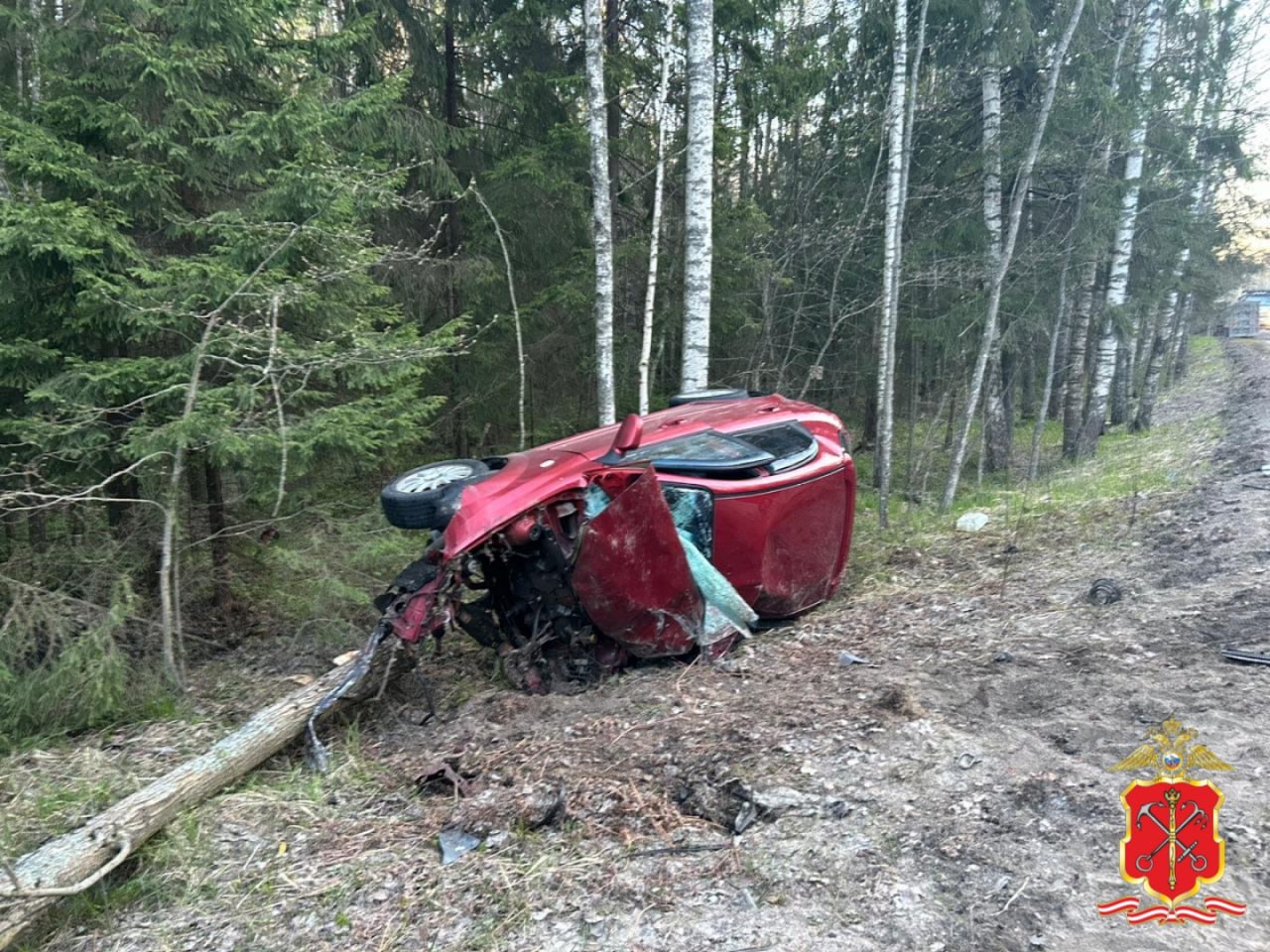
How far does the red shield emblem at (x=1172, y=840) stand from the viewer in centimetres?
228

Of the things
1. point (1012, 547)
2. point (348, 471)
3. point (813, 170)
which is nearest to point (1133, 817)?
point (1012, 547)

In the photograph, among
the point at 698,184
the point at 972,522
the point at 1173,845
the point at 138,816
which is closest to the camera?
the point at 1173,845

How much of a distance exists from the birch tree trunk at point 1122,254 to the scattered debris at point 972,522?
7.09 meters

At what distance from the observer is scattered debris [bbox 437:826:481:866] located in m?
2.90

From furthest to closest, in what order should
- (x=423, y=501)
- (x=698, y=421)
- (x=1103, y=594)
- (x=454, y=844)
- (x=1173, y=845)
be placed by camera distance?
(x=698, y=421), (x=1103, y=594), (x=423, y=501), (x=454, y=844), (x=1173, y=845)

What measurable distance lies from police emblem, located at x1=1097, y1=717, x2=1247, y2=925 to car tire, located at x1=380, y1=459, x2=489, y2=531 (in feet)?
10.9

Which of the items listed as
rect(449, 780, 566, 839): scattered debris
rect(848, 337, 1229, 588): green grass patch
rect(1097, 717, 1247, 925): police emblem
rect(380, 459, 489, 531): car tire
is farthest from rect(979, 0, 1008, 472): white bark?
rect(449, 780, 566, 839): scattered debris

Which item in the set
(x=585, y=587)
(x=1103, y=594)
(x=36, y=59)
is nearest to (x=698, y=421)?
(x=585, y=587)

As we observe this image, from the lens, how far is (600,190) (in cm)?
837

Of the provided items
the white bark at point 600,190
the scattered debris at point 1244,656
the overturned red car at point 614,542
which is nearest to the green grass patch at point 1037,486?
the overturned red car at point 614,542

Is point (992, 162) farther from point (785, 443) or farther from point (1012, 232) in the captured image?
point (785, 443)

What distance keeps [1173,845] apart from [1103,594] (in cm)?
289

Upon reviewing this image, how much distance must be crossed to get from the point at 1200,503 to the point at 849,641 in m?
4.30

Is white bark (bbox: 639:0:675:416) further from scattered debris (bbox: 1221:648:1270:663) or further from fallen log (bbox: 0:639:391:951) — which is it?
scattered debris (bbox: 1221:648:1270:663)
